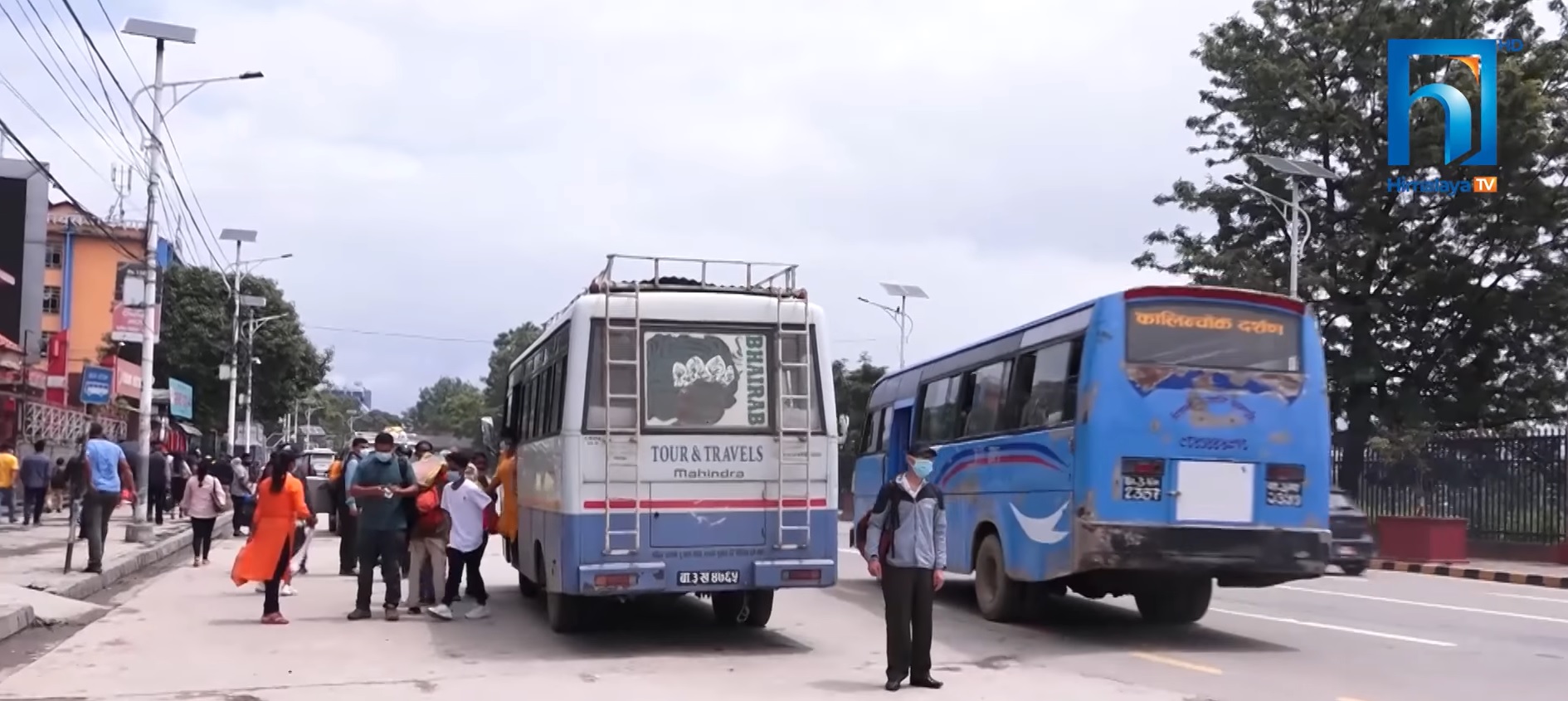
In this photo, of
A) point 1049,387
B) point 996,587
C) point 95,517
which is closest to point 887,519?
point 1049,387

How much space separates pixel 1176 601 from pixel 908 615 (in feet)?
17.1

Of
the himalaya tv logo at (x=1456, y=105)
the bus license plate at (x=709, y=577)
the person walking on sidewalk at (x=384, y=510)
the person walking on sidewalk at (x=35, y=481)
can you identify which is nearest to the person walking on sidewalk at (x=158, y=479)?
the person walking on sidewalk at (x=35, y=481)

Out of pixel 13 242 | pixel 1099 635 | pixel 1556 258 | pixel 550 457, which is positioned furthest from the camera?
pixel 13 242

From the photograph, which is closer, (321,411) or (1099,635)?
(1099,635)

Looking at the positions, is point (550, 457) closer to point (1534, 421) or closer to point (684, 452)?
point (684, 452)

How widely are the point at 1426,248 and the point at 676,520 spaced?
2656 centimetres

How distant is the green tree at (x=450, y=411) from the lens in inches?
5162

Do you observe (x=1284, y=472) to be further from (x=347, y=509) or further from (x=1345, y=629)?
(x=347, y=509)

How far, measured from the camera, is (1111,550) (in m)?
12.2

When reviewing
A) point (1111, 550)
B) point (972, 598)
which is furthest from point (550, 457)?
point (972, 598)

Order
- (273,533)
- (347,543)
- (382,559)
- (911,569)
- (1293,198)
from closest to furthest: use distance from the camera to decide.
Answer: (911,569) < (273,533) < (382,559) < (347,543) < (1293,198)

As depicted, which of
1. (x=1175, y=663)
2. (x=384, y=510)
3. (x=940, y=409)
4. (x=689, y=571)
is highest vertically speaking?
(x=940, y=409)

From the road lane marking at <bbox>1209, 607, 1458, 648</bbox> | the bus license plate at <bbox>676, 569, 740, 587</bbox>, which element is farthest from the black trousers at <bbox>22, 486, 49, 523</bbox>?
the road lane marking at <bbox>1209, 607, 1458, 648</bbox>

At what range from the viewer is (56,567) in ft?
58.8
